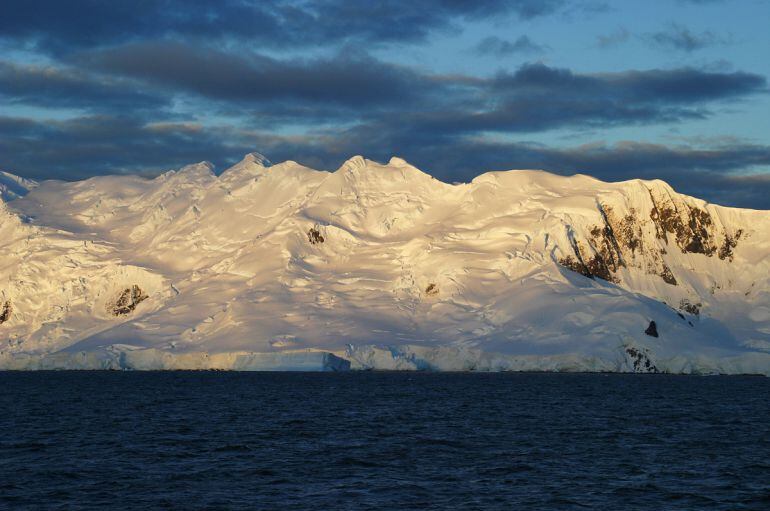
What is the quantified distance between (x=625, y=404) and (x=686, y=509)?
294 ft

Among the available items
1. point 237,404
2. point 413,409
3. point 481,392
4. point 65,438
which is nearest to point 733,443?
point 413,409

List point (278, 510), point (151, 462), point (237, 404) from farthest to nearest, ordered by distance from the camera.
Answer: point (237, 404), point (151, 462), point (278, 510)

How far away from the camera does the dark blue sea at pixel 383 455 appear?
223ft

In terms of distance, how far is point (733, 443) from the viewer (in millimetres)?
99688

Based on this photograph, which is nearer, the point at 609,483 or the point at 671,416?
the point at 609,483

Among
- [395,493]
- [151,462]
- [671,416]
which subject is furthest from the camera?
[671,416]

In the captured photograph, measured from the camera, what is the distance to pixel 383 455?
8788cm

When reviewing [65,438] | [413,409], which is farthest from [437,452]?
[413,409]

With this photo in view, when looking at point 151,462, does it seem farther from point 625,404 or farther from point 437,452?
point 625,404

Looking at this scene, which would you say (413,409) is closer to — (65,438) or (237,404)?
(237,404)

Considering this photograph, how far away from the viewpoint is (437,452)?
A: 89.7 meters

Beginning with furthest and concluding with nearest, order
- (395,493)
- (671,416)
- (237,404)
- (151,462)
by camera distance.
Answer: (237,404)
(671,416)
(151,462)
(395,493)

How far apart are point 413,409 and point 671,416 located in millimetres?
31584

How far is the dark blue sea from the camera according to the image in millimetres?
68062
